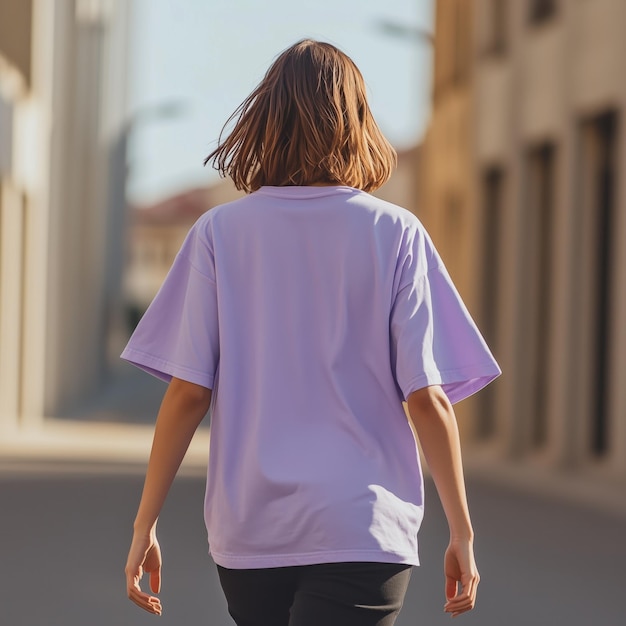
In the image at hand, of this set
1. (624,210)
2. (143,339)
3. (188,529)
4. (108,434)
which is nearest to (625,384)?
(624,210)

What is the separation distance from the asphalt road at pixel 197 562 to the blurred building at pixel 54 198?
441 inches

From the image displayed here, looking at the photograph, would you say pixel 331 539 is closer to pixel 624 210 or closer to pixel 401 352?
pixel 401 352

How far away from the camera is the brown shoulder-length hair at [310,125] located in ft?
9.53

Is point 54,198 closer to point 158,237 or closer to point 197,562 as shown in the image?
point 197,562

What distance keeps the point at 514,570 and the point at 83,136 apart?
2740cm

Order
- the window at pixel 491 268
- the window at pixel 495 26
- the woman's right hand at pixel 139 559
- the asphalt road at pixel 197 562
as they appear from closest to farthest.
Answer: the woman's right hand at pixel 139 559, the asphalt road at pixel 197 562, the window at pixel 491 268, the window at pixel 495 26

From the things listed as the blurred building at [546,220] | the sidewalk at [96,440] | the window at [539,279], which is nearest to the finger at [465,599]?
the blurred building at [546,220]

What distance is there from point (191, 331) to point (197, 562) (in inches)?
254

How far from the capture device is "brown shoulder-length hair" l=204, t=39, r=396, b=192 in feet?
9.53

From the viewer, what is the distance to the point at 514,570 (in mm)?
9203

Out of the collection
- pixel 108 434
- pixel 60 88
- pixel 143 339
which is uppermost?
pixel 60 88

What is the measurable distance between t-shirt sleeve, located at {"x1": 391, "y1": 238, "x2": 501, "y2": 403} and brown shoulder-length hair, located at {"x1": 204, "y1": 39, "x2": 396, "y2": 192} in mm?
215

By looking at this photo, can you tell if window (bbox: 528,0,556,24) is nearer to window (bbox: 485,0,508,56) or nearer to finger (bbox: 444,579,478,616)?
window (bbox: 485,0,508,56)

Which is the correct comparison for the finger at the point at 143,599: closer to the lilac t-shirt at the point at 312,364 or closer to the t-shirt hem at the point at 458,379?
the lilac t-shirt at the point at 312,364
